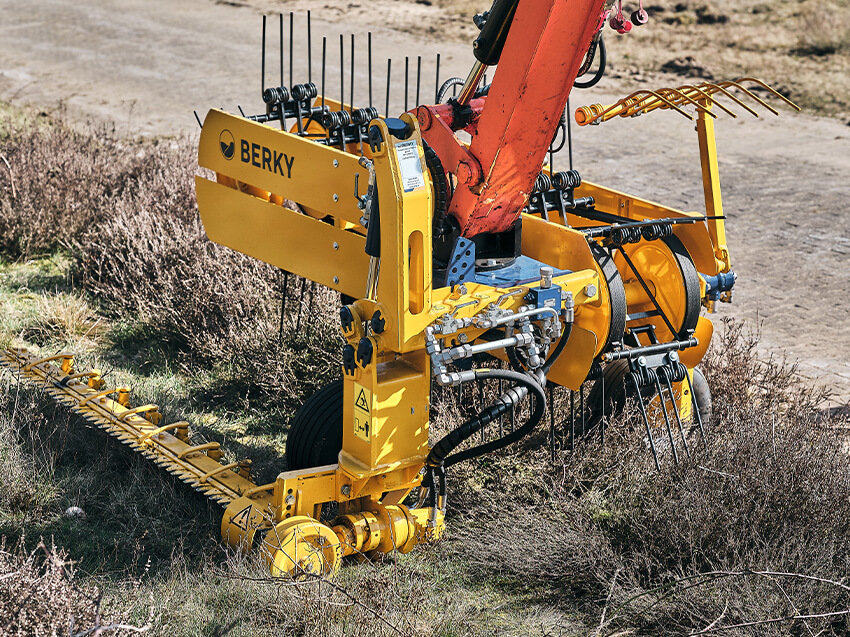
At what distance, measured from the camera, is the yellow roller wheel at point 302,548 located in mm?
4305

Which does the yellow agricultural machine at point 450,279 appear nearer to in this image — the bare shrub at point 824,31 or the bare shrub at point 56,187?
the bare shrub at point 56,187

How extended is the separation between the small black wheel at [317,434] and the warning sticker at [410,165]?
1.36 m

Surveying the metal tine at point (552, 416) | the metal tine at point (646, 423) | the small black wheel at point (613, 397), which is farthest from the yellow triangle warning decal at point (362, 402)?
the small black wheel at point (613, 397)

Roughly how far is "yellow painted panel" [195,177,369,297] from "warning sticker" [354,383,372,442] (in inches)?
26.8

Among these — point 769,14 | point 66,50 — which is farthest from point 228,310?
point 769,14

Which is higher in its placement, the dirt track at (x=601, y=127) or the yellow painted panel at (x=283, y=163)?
the yellow painted panel at (x=283, y=163)

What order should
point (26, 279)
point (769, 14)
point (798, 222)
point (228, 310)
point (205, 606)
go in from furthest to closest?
point (769, 14)
point (798, 222)
point (26, 279)
point (228, 310)
point (205, 606)

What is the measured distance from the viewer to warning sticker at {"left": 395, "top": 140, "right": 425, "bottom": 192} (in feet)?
13.5

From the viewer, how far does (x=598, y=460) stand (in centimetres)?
532

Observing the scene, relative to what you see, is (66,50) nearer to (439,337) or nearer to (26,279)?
(26,279)

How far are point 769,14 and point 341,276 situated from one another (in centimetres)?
1679

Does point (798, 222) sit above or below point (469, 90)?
below

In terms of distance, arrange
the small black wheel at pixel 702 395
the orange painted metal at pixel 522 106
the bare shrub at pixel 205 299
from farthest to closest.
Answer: the bare shrub at pixel 205 299 < the small black wheel at pixel 702 395 < the orange painted metal at pixel 522 106

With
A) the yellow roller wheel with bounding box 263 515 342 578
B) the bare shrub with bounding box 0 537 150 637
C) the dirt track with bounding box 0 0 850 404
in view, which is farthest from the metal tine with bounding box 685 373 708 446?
the bare shrub with bounding box 0 537 150 637
